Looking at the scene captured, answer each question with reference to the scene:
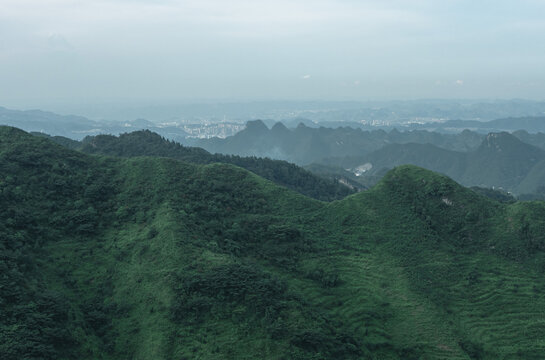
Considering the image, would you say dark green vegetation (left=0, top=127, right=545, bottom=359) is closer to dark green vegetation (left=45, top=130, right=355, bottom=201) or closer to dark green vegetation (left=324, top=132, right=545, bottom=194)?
dark green vegetation (left=45, top=130, right=355, bottom=201)

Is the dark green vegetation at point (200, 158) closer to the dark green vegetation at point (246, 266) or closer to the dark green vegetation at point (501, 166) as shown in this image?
the dark green vegetation at point (246, 266)

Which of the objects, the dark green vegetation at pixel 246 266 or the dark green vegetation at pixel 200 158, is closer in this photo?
the dark green vegetation at pixel 246 266

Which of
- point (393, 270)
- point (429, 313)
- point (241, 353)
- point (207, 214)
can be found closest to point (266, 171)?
point (207, 214)

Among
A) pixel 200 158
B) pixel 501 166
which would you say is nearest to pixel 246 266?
pixel 200 158

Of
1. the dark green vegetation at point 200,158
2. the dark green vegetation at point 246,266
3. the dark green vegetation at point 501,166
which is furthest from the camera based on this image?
the dark green vegetation at point 501,166

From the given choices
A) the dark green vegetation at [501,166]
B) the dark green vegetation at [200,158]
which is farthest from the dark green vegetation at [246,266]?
the dark green vegetation at [501,166]

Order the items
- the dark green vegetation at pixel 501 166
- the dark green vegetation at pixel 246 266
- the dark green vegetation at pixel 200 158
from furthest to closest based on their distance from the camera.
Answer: the dark green vegetation at pixel 501 166
the dark green vegetation at pixel 200 158
the dark green vegetation at pixel 246 266
